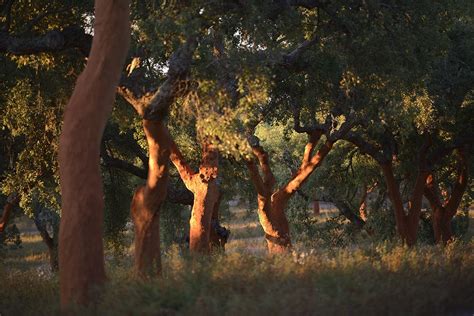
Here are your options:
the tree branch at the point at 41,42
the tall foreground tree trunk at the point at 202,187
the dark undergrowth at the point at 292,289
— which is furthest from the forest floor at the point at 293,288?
the tree branch at the point at 41,42

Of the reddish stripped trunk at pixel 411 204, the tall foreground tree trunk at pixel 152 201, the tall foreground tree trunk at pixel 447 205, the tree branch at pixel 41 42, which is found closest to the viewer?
the tall foreground tree trunk at pixel 152 201

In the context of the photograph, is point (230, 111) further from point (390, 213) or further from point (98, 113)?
point (390, 213)

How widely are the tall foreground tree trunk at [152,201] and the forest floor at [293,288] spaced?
1.38 feet

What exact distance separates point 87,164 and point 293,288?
11.9 feet

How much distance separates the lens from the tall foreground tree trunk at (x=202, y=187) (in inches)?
630

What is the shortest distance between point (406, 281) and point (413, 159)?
16.2 metres

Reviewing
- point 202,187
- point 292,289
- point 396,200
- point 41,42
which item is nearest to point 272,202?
point 396,200

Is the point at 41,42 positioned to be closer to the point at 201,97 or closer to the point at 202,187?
the point at 201,97

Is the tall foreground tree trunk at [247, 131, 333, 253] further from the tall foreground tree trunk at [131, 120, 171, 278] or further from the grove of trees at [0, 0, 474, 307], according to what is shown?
the tall foreground tree trunk at [131, 120, 171, 278]

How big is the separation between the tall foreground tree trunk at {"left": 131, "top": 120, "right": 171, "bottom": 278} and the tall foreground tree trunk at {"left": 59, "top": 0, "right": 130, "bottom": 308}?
1.38 metres

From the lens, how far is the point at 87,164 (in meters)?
10.8

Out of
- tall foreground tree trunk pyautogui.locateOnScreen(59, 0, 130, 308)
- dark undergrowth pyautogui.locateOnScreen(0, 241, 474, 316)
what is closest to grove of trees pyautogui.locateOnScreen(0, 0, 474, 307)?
tall foreground tree trunk pyautogui.locateOnScreen(59, 0, 130, 308)

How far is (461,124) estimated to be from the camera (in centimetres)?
2289

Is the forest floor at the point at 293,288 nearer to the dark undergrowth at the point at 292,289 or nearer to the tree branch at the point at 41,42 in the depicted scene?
the dark undergrowth at the point at 292,289
